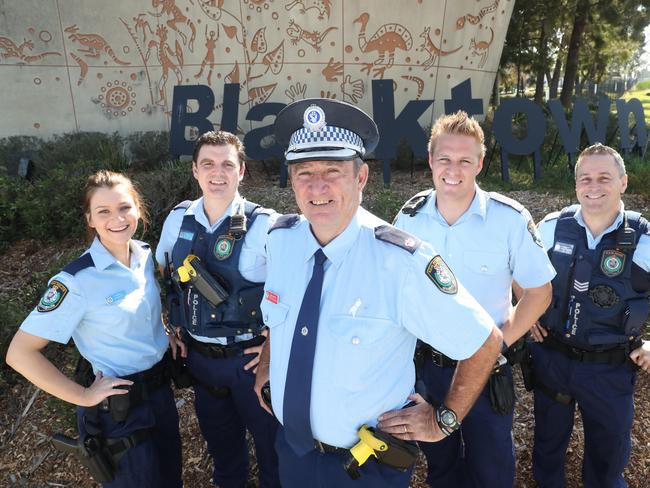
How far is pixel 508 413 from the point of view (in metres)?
2.28

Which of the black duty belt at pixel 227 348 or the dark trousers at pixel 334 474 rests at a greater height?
the black duty belt at pixel 227 348

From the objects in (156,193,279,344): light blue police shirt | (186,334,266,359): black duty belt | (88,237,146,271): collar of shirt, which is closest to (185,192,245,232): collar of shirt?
(156,193,279,344): light blue police shirt

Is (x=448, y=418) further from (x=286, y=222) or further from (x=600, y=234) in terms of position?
(x=600, y=234)

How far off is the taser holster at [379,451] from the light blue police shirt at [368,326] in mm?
52

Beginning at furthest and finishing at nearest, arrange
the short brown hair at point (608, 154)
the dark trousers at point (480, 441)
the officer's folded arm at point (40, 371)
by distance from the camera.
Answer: the short brown hair at point (608, 154)
the dark trousers at point (480, 441)
the officer's folded arm at point (40, 371)

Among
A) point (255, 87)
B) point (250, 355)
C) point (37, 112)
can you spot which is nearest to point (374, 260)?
point (250, 355)

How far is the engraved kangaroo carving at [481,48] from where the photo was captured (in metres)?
10.2

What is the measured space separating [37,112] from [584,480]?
9.62 m

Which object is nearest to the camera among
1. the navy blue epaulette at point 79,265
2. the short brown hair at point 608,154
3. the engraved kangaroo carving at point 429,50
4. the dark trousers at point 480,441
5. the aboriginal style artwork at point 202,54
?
the navy blue epaulette at point 79,265

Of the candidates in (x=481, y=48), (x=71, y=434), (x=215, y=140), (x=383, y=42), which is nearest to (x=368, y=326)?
(x=215, y=140)

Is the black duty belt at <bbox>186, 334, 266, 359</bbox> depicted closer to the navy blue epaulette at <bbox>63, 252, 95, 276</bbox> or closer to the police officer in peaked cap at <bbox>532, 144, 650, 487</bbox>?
the navy blue epaulette at <bbox>63, 252, 95, 276</bbox>

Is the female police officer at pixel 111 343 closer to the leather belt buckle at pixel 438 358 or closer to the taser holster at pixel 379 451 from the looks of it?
the taser holster at pixel 379 451

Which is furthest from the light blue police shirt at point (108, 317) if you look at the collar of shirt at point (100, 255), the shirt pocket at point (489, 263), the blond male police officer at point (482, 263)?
the shirt pocket at point (489, 263)

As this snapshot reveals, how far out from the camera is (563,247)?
2.60 meters
